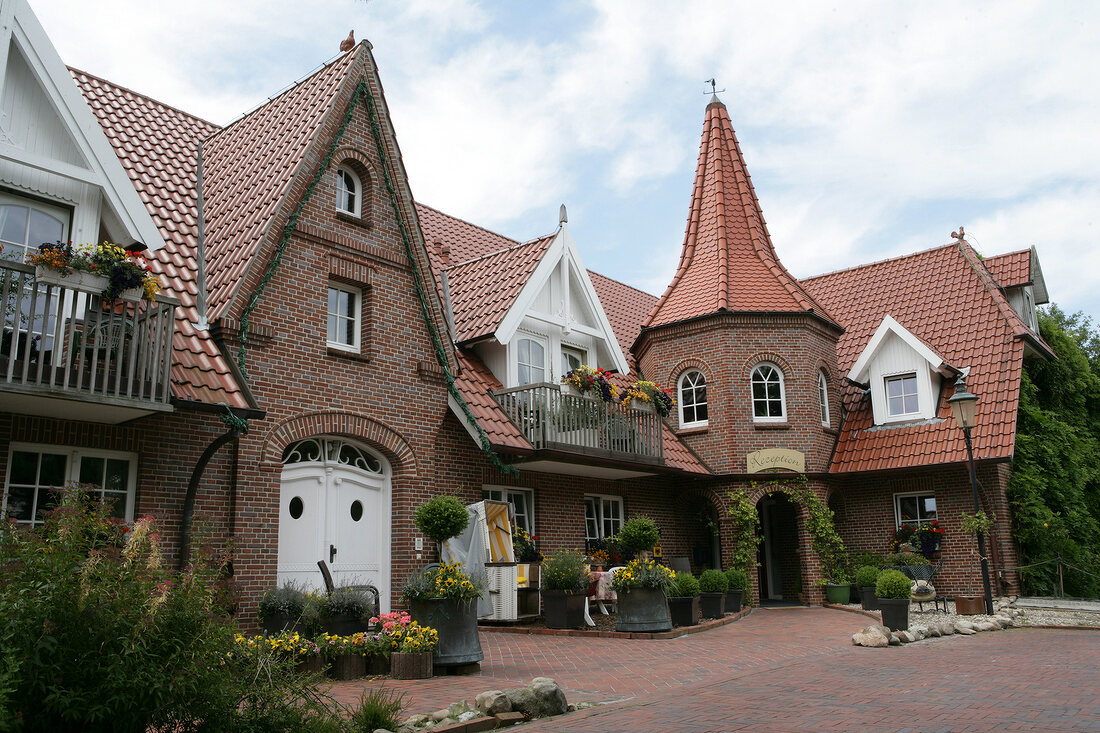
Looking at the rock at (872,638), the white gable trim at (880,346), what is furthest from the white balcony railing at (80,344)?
the white gable trim at (880,346)

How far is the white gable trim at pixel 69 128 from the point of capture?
964 cm

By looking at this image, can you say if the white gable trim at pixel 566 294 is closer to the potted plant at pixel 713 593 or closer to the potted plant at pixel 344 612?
the potted plant at pixel 713 593

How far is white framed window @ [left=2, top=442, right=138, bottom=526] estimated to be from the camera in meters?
9.55

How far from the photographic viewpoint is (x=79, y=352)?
29.6 ft

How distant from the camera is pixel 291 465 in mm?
12133

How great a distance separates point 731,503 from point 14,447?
14266 millimetres

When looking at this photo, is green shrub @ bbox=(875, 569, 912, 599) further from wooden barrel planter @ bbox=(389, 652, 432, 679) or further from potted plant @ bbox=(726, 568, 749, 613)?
wooden barrel planter @ bbox=(389, 652, 432, 679)

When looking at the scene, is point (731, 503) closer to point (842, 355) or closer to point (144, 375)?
point (842, 355)

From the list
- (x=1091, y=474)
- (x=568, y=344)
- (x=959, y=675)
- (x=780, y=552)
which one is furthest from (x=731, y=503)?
(x=959, y=675)

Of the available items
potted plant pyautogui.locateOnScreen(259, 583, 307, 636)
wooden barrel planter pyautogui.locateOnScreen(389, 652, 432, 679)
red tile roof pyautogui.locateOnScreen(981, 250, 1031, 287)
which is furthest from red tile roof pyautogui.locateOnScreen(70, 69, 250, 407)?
red tile roof pyautogui.locateOnScreen(981, 250, 1031, 287)

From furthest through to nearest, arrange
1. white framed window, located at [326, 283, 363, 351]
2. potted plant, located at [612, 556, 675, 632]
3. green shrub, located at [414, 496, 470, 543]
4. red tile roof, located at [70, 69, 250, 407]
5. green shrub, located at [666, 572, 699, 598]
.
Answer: green shrub, located at [666, 572, 699, 598] < white framed window, located at [326, 283, 363, 351] < potted plant, located at [612, 556, 675, 632] < green shrub, located at [414, 496, 470, 543] < red tile roof, located at [70, 69, 250, 407]

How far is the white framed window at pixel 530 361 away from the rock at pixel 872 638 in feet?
24.0

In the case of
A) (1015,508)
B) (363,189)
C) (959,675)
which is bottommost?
(959,675)

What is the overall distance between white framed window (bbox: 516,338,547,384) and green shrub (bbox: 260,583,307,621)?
22.4 feet
